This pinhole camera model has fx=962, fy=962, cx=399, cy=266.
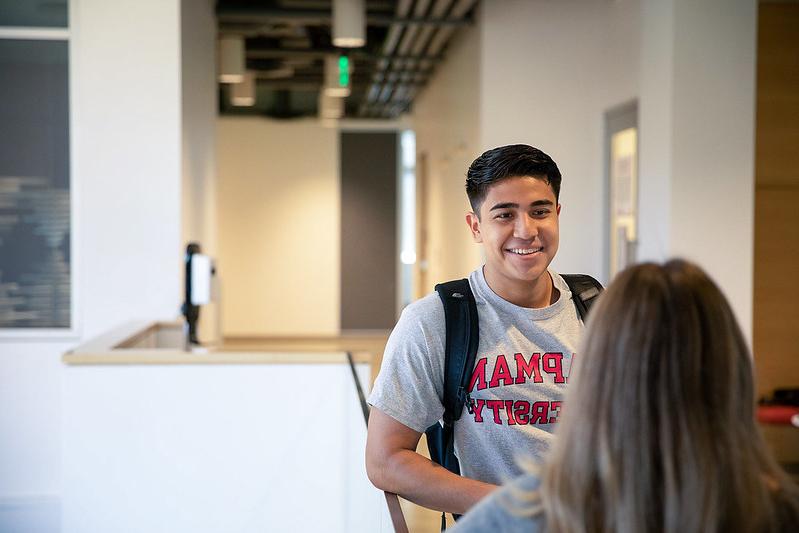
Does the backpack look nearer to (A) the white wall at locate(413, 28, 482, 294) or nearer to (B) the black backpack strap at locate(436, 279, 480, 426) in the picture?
(B) the black backpack strap at locate(436, 279, 480, 426)

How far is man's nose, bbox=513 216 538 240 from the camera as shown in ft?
6.30

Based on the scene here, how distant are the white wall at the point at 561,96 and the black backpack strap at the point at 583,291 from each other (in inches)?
218

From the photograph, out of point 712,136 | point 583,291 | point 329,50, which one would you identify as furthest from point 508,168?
point 329,50

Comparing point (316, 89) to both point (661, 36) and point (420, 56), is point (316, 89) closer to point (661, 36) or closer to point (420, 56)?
point (420, 56)

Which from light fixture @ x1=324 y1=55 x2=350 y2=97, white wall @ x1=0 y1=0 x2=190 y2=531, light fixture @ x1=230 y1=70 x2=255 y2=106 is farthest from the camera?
light fixture @ x1=230 y1=70 x2=255 y2=106

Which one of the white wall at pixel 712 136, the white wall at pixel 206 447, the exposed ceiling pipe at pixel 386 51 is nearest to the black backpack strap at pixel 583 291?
the white wall at pixel 206 447

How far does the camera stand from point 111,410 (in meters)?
4.75

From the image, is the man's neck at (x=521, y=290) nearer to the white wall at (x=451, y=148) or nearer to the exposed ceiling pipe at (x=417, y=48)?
the white wall at (x=451, y=148)

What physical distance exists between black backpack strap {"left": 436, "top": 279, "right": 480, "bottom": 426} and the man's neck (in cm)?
9

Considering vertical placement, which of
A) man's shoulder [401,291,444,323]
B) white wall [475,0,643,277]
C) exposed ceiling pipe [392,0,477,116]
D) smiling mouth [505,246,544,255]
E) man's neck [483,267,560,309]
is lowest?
man's shoulder [401,291,444,323]

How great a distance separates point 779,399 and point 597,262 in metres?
1.75

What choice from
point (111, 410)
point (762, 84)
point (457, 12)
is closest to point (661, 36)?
point (762, 84)

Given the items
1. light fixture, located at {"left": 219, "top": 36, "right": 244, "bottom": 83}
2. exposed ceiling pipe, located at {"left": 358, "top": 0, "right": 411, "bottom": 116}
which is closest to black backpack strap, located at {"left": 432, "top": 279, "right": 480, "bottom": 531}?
exposed ceiling pipe, located at {"left": 358, "top": 0, "right": 411, "bottom": 116}

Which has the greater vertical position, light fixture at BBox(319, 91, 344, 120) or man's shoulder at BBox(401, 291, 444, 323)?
light fixture at BBox(319, 91, 344, 120)
